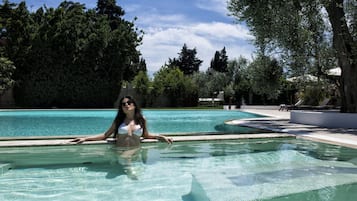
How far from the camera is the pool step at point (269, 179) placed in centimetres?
455

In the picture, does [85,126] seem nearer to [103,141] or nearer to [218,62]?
[103,141]

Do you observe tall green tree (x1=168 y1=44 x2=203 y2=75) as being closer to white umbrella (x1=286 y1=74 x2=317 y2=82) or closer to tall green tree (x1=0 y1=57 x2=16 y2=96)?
tall green tree (x1=0 y1=57 x2=16 y2=96)

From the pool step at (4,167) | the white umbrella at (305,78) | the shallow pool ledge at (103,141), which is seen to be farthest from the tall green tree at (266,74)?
the pool step at (4,167)

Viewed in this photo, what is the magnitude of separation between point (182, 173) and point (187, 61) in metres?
60.0

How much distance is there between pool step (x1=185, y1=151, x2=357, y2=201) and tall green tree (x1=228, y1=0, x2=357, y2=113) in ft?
23.0

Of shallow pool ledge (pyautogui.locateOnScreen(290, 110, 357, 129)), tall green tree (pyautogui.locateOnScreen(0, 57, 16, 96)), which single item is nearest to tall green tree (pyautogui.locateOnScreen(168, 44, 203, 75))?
tall green tree (pyautogui.locateOnScreen(0, 57, 16, 96))

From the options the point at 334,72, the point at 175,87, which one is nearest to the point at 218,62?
the point at 175,87

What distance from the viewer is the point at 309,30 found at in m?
13.1

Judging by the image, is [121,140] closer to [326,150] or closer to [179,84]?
[326,150]

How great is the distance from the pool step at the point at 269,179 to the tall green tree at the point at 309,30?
23.0 ft

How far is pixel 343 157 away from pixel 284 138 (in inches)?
104

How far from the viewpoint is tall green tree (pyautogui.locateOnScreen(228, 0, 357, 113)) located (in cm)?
1245

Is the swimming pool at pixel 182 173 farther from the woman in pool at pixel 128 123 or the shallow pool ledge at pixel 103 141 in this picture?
the woman in pool at pixel 128 123

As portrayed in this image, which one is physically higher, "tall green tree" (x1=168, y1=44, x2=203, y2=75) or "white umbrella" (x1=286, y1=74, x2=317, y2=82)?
"tall green tree" (x1=168, y1=44, x2=203, y2=75)
